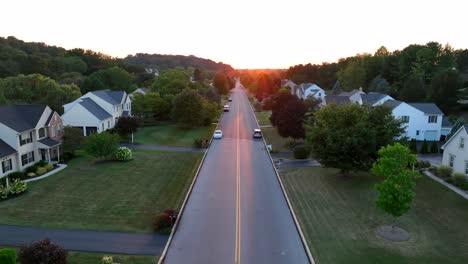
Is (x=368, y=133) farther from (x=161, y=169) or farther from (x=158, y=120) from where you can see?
(x=158, y=120)

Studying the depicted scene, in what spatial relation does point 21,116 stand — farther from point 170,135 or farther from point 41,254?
point 41,254

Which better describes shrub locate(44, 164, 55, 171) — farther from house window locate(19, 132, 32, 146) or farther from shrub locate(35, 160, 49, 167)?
house window locate(19, 132, 32, 146)

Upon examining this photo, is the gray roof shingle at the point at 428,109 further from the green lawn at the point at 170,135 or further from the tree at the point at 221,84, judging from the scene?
the tree at the point at 221,84

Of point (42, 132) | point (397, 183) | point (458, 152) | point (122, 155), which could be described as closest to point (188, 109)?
point (122, 155)

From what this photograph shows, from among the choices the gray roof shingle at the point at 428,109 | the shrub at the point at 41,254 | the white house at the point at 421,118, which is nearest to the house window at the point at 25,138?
the shrub at the point at 41,254

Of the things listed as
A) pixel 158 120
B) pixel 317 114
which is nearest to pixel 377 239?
pixel 317 114
